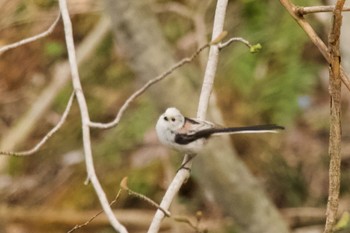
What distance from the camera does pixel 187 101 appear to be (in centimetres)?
311

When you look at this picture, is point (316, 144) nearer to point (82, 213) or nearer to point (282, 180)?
point (282, 180)

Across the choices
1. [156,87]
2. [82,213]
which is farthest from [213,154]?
[82,213]

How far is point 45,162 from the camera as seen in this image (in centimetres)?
520

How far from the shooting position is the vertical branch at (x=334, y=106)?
124cm

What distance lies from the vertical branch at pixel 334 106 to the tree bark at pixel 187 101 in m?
1.68

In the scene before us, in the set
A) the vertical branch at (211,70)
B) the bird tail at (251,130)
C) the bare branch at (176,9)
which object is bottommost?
the bird tail at (251,130)

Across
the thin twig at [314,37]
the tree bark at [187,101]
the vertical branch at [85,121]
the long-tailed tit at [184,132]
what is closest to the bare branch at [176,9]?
the tree bark at [187,101]

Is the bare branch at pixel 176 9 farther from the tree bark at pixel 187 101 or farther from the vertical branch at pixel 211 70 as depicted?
the vertical branch at pixel 211 70

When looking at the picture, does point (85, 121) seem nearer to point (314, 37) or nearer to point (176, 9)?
point (314, 37)

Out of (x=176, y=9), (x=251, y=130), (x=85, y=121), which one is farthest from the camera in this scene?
(x=176, y=9)

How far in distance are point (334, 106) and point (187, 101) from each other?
1821 millimetres

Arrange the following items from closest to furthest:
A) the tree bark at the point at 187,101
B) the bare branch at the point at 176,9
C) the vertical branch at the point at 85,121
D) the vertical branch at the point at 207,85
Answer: the vertical branch at the point at 85,121 < the vertical branch at the point at 207,85 < the tree bark at the point at 187,101 < the bare branch at the point at 176,9

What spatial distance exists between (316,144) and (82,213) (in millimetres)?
1621

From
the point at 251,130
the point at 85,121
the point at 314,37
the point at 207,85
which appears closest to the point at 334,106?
the point at 314,37
